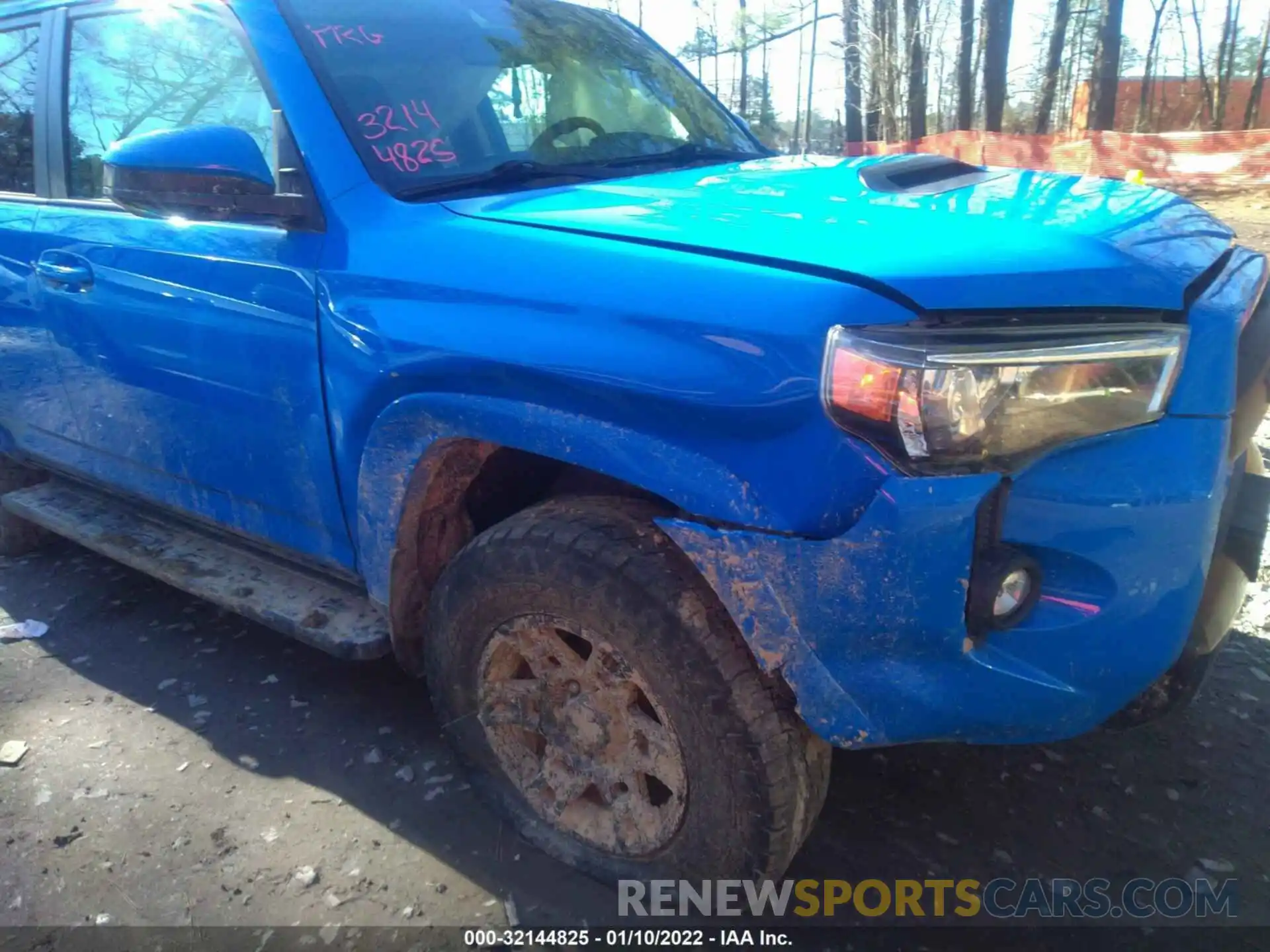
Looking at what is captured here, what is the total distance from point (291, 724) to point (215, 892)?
650 millimetres

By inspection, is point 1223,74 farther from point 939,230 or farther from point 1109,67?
point 939,230

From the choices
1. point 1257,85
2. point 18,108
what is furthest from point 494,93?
point 1257,85

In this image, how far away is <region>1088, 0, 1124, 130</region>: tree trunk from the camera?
755 inches

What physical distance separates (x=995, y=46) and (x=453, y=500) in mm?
19415

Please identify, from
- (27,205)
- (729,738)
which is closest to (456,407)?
(729,738)

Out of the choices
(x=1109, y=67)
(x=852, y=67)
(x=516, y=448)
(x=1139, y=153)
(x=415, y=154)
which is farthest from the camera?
(x=852, y=67)

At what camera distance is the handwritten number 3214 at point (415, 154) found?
2.22 m

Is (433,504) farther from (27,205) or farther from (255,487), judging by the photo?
(27,205)

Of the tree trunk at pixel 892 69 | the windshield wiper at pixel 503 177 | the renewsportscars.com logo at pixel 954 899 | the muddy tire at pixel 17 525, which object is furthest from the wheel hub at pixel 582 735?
the tree trunk at pixel 892 69

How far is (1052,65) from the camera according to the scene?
22.6 metres

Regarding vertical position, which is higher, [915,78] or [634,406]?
[915,78]

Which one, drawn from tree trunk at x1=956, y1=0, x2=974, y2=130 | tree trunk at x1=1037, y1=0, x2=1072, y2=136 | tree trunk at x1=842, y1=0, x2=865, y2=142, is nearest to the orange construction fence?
tree trunk at x1=1037, y1=0, x2=1072, y2=136

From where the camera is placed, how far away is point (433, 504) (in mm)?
2197

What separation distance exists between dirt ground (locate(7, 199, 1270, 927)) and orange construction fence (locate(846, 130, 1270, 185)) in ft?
48.4
